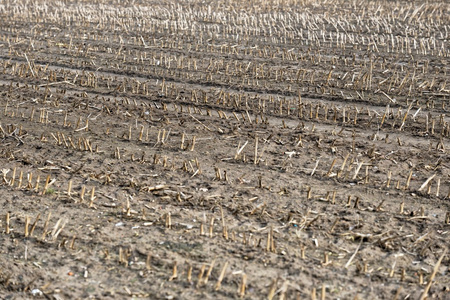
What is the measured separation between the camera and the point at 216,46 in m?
12.7

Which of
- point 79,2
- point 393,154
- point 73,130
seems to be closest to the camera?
point 393,154

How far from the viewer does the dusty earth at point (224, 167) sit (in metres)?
4.91

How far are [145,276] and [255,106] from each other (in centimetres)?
456

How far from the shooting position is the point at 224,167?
6.92m

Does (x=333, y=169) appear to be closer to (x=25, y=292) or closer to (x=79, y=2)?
(x=25, y=292)

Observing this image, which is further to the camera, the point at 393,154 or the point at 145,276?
the point at 393,154

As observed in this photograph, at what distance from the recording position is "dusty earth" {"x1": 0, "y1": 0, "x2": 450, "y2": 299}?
4914 millimetres

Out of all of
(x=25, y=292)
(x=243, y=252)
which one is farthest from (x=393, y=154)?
(x=25, y=292)

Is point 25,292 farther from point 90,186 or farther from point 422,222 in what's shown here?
point 422,222

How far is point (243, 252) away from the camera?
5160mm

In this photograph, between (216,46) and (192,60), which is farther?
(216,46)

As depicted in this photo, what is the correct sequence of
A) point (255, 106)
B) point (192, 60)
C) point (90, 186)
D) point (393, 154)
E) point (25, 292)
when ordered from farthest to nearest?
point (192, 60), point (255, 106), point (393, 154), point (90, 186), point (25, 292)

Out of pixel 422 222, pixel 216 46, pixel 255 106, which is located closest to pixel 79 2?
pixel 216 46

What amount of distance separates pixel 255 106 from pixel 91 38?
5.66 meters
